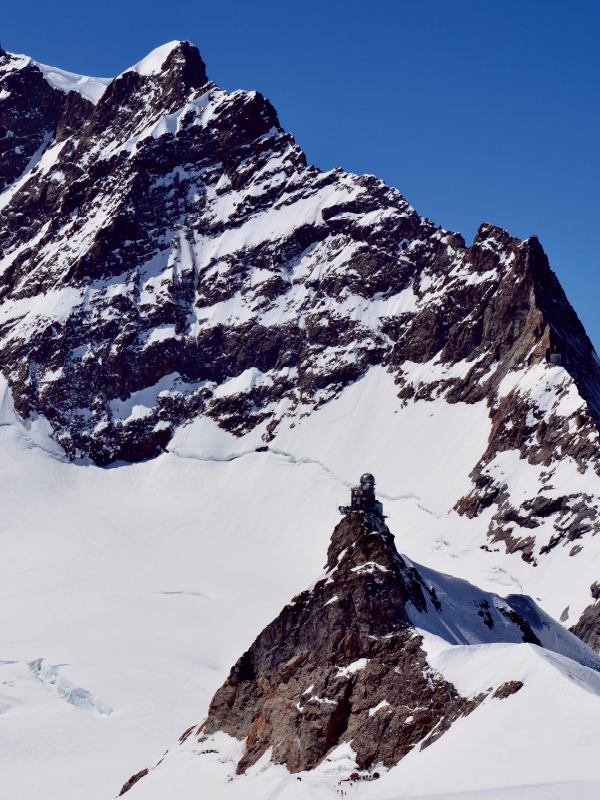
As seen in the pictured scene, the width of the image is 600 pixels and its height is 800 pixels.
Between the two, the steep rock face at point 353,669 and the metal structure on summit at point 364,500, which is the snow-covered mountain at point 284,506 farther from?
the steep rock face at point 353,669

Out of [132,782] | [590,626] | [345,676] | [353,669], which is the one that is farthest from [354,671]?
[590,626]

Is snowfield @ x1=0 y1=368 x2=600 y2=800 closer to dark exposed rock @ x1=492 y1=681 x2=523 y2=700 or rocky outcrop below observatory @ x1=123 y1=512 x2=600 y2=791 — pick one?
dark exposed rock @ x1=492 y1=681 x2=523 y2=700

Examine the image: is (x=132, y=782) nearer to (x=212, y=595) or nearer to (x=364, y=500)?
(x=364, y=500)

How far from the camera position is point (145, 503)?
186 m

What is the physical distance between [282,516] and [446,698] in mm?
110712

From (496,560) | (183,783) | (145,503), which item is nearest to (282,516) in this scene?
(145,503)

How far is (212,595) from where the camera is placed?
151875 mm

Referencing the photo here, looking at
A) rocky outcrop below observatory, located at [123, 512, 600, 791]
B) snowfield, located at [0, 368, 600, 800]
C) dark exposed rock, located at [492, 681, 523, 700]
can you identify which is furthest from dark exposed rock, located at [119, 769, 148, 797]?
dark exposed rock, located at [492, 681, 523, 700]

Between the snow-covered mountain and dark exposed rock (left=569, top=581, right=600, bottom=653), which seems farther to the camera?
the snow-covered mountain

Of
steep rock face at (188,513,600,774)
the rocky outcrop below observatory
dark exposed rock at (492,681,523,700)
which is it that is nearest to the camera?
dark exposed rock at (492,681,523,700)

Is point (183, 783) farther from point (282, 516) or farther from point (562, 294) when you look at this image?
point (562, 294)

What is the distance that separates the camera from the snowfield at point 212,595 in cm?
6041

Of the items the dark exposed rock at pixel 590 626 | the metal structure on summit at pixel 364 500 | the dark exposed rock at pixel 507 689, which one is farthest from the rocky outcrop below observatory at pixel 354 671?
the dark exposed rock at pixel 590 626

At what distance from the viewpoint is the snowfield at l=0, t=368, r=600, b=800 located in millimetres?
60406
